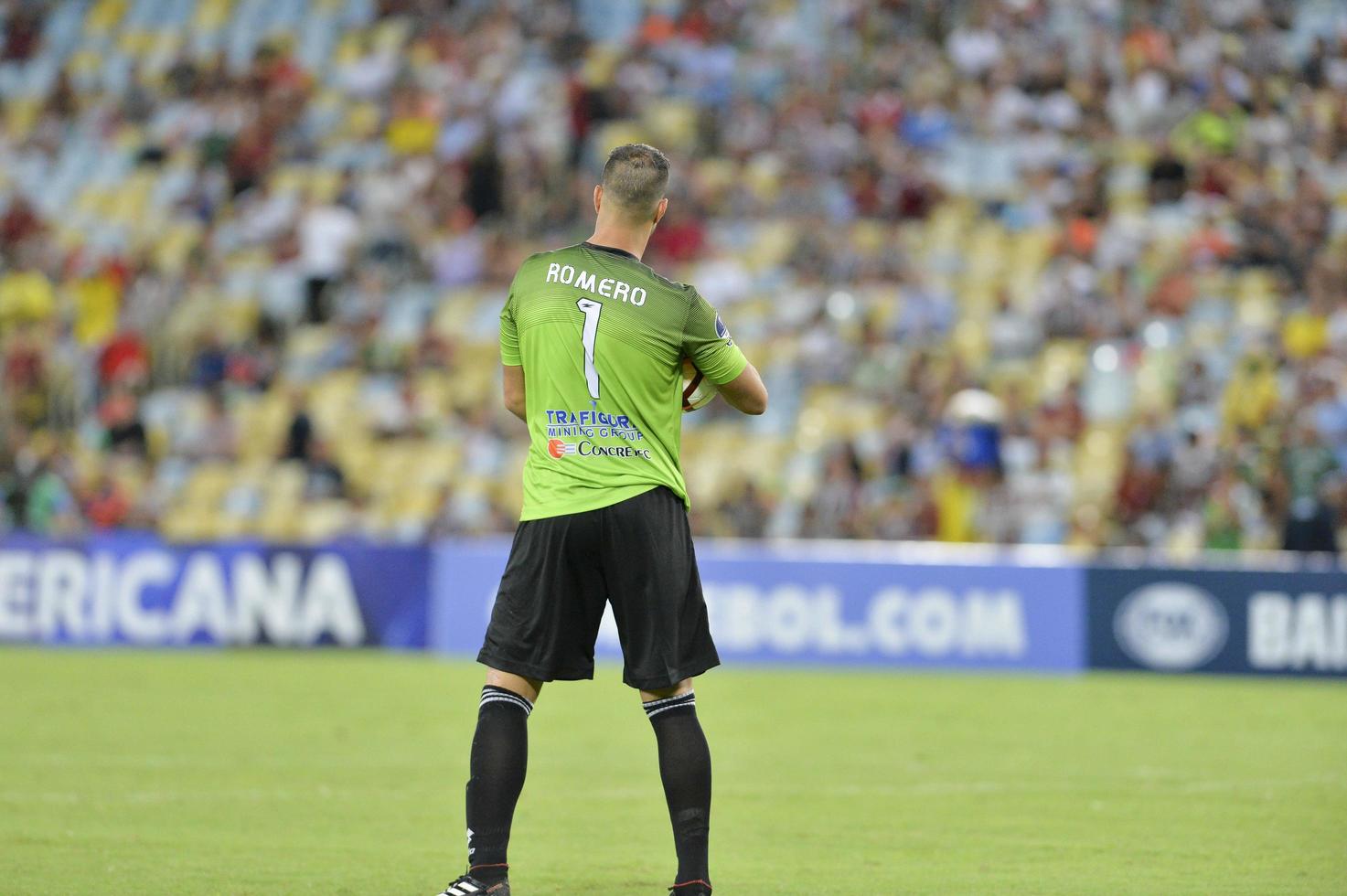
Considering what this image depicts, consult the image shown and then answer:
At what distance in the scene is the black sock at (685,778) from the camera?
19.9 feet

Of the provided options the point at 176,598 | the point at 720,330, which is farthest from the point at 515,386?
the point at 176,598

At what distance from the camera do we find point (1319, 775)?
1073 cm

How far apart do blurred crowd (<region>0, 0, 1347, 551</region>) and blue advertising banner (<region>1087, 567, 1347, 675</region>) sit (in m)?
0.90

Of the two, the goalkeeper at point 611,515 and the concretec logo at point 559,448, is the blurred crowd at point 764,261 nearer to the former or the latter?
the goalkeeper at point 611,515

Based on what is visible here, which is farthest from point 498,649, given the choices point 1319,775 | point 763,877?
point 1319,775

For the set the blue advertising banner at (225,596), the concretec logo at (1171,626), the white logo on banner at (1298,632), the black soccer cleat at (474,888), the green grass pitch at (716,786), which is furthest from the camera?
the blue advertising banner at (225,596)

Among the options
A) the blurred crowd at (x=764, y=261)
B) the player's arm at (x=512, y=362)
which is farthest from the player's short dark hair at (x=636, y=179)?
the blurred crowd at (x=764, y=261)

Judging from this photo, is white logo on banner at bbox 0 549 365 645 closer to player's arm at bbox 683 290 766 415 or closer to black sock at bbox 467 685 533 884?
black sock at bbox 467 685 533 884

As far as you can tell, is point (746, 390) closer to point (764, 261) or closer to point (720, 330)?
point (720, 330)

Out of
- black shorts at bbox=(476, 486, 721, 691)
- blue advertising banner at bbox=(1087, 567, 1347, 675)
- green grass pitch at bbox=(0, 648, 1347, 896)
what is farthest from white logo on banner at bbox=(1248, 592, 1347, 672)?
black shorts at bbox=(476, 486, 721, 691)

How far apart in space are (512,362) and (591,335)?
314mm

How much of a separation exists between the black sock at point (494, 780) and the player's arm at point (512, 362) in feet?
2.93

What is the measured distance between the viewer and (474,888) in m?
5.96

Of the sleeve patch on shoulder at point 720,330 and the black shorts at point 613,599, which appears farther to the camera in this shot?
the sleeve patch on shoulder at point 720,330
